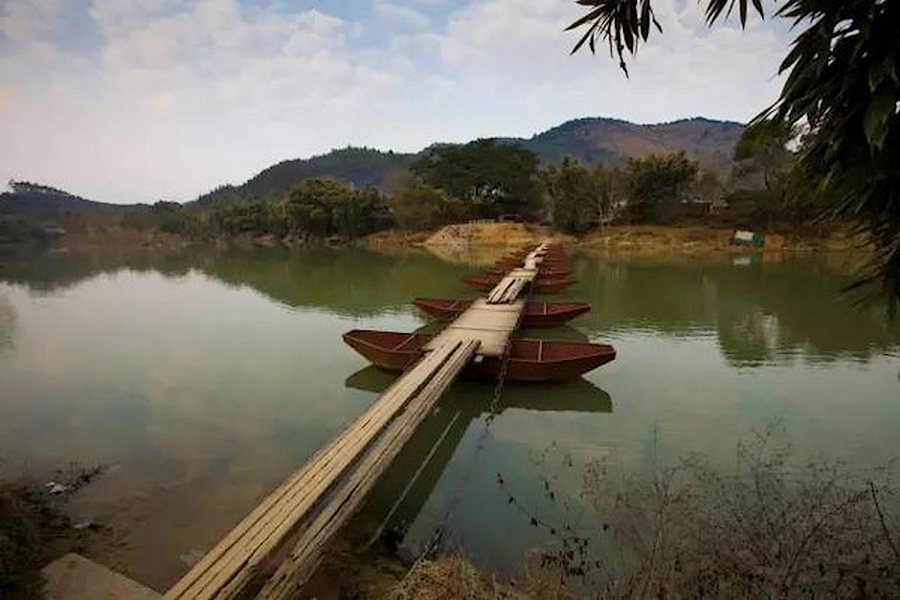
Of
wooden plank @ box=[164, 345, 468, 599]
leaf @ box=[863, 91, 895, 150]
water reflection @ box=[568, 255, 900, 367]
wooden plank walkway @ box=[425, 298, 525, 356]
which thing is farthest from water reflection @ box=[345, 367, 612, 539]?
leaf @ box=[863, 91, 895, 150]

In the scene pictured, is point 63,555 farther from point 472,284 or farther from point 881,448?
point 472,284

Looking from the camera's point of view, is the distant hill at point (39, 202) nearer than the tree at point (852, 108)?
No

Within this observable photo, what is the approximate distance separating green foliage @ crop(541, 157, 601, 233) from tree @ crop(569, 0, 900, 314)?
53.8 m

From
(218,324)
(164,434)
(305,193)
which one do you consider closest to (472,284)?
(218,324)

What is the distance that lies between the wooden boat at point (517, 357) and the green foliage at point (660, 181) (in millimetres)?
45769

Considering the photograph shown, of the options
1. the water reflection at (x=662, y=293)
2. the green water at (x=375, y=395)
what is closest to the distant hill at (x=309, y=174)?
the water reflection at (x=662, y=293)

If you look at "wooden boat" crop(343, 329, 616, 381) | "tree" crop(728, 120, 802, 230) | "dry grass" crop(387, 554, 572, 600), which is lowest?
"wooden boat" crop(343, 329, 616, 381)

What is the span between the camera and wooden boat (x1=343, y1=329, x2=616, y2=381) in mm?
9812

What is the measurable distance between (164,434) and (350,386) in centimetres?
320

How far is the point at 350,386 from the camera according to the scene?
10.5 metres

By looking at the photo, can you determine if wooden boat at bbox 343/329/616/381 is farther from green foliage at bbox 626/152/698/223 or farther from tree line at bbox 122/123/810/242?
green foliage at bbox 626/152/698/223

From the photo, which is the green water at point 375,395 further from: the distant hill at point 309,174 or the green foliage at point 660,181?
the distant hill at point 309,174

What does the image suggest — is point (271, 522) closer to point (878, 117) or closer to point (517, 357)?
point (878, 117)

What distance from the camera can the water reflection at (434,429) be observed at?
5.97m
